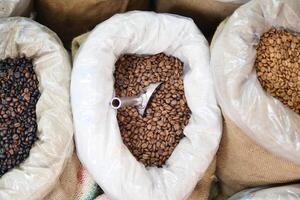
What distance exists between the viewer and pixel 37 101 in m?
1.19

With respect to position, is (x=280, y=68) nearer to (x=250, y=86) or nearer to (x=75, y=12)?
(x=250, y=86)

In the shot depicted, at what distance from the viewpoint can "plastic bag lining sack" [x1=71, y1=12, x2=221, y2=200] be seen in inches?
44.8

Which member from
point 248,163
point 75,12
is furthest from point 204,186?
point 75,12

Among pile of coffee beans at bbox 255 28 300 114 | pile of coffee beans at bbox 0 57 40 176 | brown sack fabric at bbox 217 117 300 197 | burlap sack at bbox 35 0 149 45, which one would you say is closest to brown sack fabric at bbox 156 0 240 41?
burlap sack at bbox 35 0 149 45

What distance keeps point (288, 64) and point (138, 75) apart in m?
0.39

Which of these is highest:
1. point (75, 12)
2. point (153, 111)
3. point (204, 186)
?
point (75, 12)

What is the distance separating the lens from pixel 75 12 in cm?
143

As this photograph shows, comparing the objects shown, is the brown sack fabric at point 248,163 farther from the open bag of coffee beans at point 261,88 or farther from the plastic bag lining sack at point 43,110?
the plastic bag lining sack at point 43,110

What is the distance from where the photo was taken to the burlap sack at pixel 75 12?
4.60 ft

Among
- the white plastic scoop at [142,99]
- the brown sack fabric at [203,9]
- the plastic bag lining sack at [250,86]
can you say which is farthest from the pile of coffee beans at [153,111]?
the brown sack fabric at [203,9]

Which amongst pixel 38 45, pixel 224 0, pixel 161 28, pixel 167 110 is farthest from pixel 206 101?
pixel 38 45

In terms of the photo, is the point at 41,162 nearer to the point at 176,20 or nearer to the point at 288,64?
the point at 176,20

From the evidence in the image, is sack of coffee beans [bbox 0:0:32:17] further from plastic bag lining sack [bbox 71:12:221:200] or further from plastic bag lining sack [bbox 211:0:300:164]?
plastic bag lining sack [bbox 211:0:300:164]

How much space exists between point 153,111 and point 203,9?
0.39 m
